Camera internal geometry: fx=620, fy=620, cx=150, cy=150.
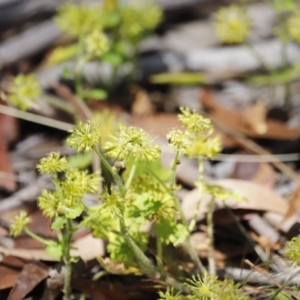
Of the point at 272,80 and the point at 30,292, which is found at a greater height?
the point at 272,80

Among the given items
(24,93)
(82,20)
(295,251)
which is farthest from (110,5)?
(295,251)

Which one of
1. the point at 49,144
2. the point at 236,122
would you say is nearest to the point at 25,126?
the point at 49,144

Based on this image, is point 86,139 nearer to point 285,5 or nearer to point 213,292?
point 213,292

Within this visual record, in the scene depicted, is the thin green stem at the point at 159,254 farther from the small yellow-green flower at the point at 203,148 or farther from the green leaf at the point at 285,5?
the green leaf at the point at 285,5

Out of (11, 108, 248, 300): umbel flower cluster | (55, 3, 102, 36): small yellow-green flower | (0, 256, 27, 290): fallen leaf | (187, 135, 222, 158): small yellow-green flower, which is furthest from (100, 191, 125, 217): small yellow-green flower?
(55, 3, 102, 36): small yellow-green flower

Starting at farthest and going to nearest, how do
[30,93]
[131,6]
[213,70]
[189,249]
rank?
[213,70], [131,6], [30,93], [189,249]

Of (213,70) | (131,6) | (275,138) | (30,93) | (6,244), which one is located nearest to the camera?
(6,244)

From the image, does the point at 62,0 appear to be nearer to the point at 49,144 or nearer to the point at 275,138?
the point at 49,144

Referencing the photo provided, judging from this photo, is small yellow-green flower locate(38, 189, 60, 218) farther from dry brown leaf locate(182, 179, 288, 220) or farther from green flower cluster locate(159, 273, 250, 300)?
dry brown leaf locate(182, 179, 288, 220)
